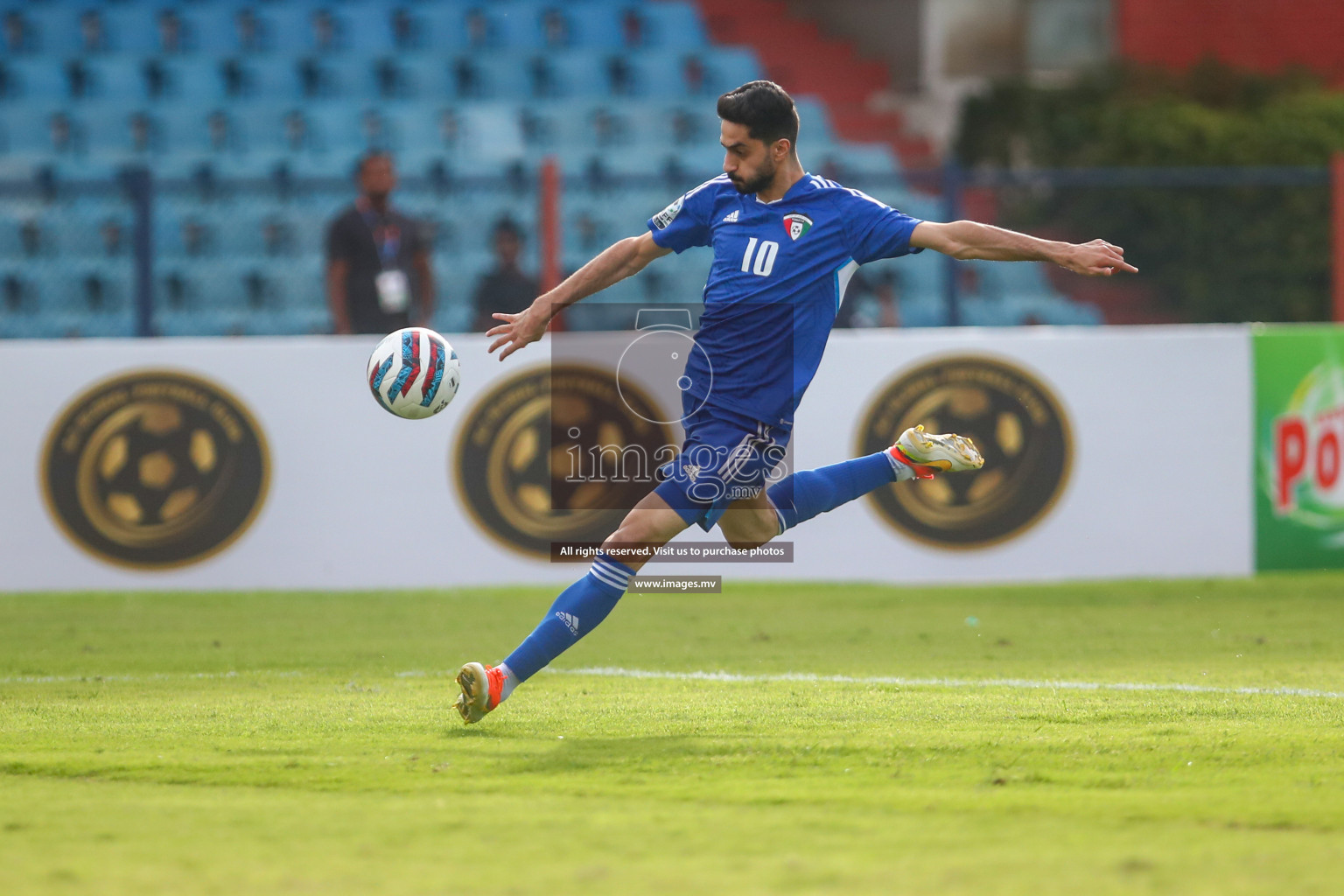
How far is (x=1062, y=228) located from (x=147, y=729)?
873 cm

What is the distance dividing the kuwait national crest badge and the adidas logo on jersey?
156 centimetres

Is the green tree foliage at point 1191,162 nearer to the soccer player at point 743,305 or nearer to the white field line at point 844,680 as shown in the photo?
the white field line at point 844,680

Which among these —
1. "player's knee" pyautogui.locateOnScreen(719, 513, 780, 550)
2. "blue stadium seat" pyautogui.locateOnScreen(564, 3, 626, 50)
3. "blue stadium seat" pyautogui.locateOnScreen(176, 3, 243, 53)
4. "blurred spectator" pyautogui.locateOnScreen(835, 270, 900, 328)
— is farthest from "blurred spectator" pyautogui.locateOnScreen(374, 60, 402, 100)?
"player's knee" pyautogui.locateOnScreen(719, 513, 780, 550)

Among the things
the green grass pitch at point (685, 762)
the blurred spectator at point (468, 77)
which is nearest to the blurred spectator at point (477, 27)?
the blurred spectator at point (468, 77)

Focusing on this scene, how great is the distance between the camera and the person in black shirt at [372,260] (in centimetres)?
1137

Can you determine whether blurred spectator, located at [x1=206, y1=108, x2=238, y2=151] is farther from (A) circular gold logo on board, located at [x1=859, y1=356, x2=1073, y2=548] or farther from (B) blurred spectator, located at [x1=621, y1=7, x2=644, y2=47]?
(A) circular gold logo on board, located at [x1=859, y1=356, x2=1073, y2=548]

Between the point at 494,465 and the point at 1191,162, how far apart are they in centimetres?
860

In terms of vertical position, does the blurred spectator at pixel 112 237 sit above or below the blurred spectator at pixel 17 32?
below

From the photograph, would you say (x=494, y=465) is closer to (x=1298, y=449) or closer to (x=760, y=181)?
(x=760, y=181)

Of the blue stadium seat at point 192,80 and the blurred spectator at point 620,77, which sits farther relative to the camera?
the blurred spectator at point 620,77

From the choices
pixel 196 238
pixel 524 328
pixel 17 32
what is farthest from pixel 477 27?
pixel 524 328

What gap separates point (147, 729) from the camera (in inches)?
225

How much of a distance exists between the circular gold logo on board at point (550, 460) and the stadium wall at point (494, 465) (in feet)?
0.06

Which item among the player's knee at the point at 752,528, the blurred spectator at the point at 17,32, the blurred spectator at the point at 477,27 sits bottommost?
the player's knee at the point at 752,528
